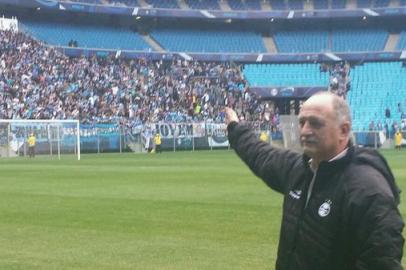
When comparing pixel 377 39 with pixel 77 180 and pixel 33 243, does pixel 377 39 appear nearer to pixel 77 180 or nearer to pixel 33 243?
pixel 77 180

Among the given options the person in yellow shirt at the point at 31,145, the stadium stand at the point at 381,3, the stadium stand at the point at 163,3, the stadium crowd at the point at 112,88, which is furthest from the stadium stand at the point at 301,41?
the person in yellow shirt at the point at 31,145

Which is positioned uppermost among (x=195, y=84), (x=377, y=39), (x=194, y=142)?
(x=377, y=39)

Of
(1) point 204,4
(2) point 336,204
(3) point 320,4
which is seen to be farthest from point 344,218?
(3) point 320,4

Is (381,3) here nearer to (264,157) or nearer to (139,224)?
(139,224)

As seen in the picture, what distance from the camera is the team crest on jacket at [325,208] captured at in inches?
147

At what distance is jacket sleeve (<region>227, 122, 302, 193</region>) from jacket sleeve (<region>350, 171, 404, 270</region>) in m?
0.64

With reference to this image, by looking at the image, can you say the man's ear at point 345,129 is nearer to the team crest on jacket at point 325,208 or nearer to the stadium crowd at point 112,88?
the team crest on jacket at point 325,208

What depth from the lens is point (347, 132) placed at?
12.8ft

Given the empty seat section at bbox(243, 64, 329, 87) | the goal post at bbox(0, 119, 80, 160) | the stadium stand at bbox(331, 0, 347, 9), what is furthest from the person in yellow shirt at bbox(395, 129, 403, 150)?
the stadium stand at bbox(331, 0, 347, 9)

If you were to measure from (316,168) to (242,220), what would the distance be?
9.92m

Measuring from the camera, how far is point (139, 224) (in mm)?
13352

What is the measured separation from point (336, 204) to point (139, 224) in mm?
9849

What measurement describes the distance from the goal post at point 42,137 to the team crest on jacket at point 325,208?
4224cm

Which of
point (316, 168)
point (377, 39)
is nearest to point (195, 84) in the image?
point (377, 39)
